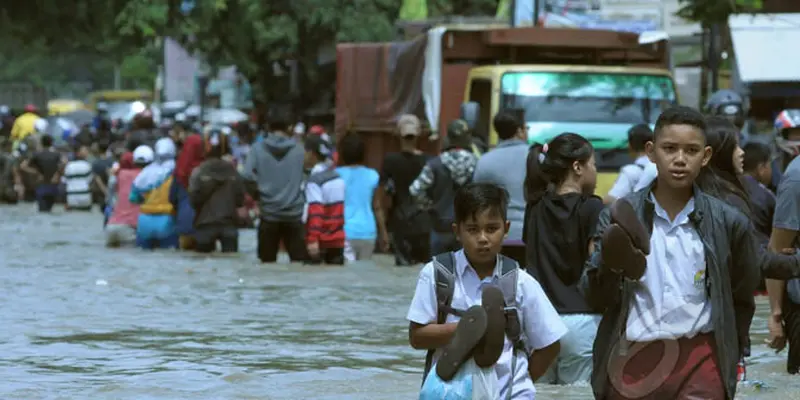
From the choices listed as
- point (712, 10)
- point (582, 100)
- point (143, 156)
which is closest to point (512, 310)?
point (582, 100)

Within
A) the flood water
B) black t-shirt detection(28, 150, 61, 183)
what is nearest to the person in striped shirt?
the flood water

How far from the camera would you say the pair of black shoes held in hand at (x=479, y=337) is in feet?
19.7

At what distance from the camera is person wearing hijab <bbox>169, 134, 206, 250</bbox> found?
2200 centimetres

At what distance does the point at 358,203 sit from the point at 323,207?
1.06 m

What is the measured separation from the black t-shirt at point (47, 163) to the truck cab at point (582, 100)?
17.8 metres

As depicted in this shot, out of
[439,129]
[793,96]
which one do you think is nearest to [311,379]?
[439,129]

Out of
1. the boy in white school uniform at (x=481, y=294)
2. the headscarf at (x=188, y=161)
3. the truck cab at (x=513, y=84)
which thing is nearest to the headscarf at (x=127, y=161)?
the truck cab at (x=513, y=84)

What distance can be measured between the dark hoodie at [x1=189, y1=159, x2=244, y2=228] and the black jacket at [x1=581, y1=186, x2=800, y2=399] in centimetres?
1461

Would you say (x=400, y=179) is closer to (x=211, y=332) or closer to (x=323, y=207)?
(x=323, y=207)

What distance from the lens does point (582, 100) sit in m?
19.7

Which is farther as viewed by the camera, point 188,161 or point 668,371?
point 188,161

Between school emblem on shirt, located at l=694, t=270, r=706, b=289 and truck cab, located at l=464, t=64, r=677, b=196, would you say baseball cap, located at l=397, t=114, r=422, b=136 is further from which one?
school emblem on shirt, located at l=694, t=270, r=706, b=289

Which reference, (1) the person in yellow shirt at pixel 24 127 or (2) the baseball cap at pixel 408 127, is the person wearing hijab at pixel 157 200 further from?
(1) the person in yellow shirt at pixel 24 127

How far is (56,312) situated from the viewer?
15.2 metres
